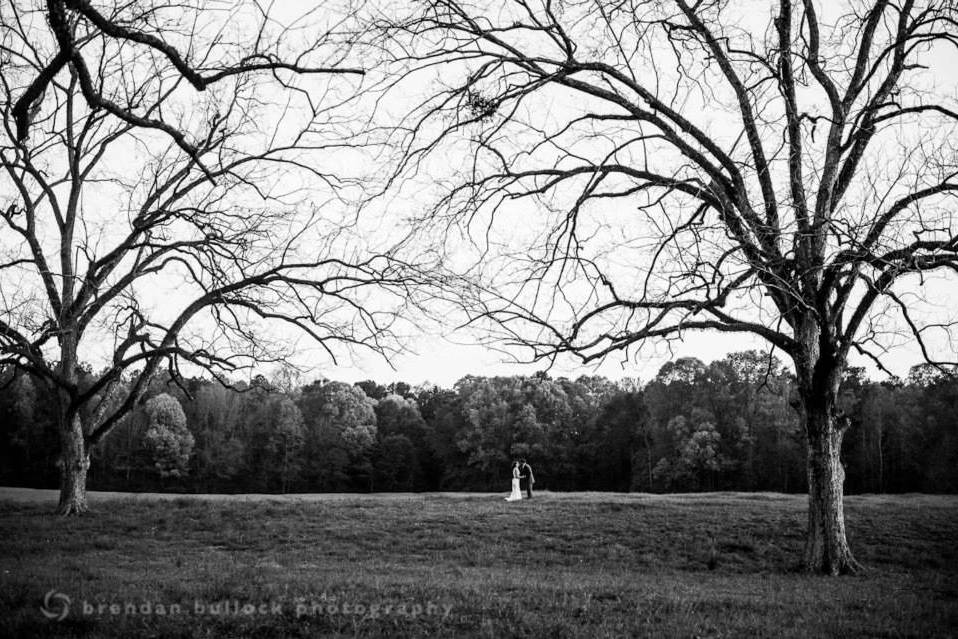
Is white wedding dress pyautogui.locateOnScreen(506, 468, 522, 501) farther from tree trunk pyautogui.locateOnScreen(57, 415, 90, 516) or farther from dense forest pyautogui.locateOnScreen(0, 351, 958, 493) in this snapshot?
dense forest pyautogui.locateOnScreen(0, 351, 958, 493)

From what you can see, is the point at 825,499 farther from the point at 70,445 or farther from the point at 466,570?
the point at 70,445

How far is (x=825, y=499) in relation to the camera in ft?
41.9

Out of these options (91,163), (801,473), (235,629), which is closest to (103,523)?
(91,163)

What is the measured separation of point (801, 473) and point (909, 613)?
4975cm

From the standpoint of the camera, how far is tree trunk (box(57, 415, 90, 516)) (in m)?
19.2

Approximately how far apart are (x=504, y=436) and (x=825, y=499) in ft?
183

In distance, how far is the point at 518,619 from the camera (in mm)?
7328

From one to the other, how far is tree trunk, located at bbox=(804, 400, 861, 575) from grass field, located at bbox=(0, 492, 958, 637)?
0.58 metres

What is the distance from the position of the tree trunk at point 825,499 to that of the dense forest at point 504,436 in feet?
144

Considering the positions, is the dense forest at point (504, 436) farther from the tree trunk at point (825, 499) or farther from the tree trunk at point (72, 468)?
the tree trunk at point (825, 499)

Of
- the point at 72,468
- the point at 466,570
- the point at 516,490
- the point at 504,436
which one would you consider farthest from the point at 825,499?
the point at 504,436

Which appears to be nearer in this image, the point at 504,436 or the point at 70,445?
the point at 70,445

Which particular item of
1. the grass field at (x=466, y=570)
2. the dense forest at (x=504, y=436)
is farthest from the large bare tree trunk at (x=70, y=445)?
the dense forest at (x=504, y=436)

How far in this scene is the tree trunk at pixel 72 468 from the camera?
19156mm
